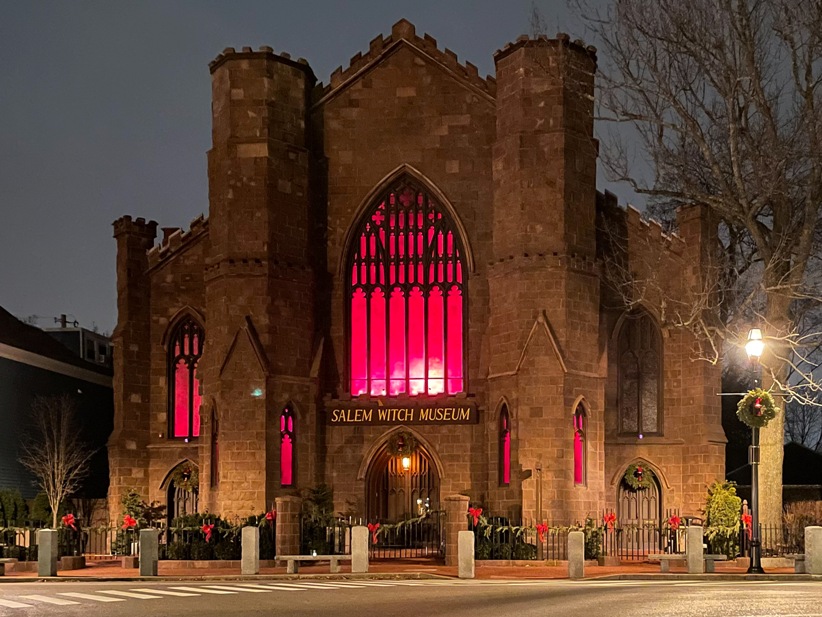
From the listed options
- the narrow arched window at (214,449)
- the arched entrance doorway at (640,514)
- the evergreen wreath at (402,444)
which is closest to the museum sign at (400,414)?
the evergreen wreath at (402,444)

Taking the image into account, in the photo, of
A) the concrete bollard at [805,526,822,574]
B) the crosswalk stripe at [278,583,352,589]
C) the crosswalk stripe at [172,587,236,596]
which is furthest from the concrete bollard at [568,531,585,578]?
the crosswalk stripe at [172,587,236,596]

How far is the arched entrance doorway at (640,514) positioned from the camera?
37312mm

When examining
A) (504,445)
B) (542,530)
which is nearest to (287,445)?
(504,445)

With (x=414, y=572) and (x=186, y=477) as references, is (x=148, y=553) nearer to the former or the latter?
(x=414, y=572)

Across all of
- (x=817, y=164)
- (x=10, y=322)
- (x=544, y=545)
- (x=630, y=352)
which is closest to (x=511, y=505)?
(x=544, y=545)

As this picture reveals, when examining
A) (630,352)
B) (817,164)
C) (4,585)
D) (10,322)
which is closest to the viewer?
(4,585)

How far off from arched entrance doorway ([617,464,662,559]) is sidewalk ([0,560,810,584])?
3712mm

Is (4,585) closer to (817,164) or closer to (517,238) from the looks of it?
(517,238)

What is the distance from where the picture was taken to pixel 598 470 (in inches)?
1431

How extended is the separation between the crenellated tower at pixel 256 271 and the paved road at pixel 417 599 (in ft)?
36.0

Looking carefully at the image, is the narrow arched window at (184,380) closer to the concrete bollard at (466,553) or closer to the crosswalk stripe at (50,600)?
the concrete bollard at (466,553)

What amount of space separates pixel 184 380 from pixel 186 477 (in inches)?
113

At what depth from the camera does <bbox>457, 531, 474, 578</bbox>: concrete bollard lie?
2734cm

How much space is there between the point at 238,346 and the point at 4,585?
11.5 metres
